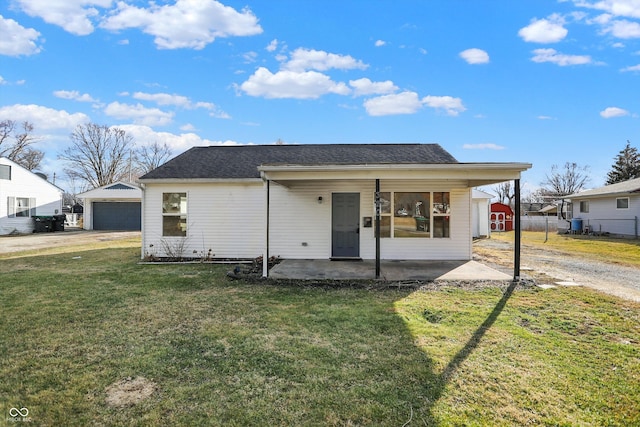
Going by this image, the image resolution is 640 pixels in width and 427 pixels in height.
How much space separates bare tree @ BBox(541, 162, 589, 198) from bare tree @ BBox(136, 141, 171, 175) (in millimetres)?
57325

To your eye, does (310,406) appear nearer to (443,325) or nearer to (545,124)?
(443,325)

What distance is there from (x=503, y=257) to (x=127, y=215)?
77.3 feet

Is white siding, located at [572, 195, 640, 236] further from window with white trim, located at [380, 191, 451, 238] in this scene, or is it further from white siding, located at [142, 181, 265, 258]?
white siding, located at [142, 181, 265, 258]

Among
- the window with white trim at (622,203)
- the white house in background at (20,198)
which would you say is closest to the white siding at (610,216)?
the window with white trim at (622,203)

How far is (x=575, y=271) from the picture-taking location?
842cm

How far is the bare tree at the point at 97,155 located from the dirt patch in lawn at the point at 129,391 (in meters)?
45.1

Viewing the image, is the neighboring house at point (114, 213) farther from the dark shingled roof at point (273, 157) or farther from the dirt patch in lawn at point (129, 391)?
the dirt patch in lawn at point (129, 391)

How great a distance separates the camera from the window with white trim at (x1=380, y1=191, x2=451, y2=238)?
941 centimetres

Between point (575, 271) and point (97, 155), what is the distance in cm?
4757

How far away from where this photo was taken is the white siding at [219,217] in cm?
988

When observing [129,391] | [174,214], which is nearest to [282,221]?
[174,214]

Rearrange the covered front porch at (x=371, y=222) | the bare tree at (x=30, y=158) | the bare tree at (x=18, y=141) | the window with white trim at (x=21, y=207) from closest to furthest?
the covered front porch at (x=371, y=222) → the window with white trim at (x=21, y=207) → the bare tree at (x=18, y=141) → the bare tree at (x=30, y=158)

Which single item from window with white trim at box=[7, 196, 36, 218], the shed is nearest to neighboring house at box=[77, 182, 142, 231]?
window with white trim at box=[7, 196, 36, 218]

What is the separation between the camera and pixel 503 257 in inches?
422
